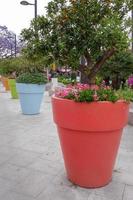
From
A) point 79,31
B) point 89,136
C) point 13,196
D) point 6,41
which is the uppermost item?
point 6,41

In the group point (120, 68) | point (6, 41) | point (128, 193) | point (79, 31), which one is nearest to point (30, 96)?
point (120, 68)

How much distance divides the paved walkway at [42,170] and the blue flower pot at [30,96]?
186cm

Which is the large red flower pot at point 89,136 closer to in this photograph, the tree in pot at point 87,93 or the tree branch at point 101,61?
the tree in pot at point 87,93

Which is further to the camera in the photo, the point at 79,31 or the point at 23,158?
the point at 23,158

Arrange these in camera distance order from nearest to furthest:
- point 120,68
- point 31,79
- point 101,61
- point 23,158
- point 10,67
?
point 101,61 < point 23,158 < point 31,79 < point 120,68 < point 10,67

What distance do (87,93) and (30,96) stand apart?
17.2 feet

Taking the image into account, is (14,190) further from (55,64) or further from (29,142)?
(29,142)

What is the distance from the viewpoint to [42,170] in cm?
398

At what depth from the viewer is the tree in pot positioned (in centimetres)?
316

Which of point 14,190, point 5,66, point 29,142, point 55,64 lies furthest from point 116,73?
point 5,66

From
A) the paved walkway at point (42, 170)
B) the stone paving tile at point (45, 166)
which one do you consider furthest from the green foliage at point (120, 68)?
the stone paving tile at point (45, 166)

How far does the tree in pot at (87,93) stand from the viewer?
10.4ft

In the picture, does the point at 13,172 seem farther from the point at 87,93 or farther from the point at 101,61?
the point at 101,61

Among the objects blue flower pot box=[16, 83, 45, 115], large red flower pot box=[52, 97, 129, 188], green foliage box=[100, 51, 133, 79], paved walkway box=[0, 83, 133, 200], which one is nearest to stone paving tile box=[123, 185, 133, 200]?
paved walkway box=[0, 83, 133, 200]
